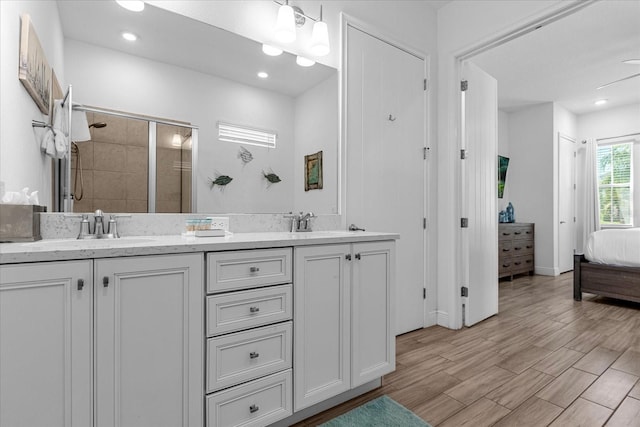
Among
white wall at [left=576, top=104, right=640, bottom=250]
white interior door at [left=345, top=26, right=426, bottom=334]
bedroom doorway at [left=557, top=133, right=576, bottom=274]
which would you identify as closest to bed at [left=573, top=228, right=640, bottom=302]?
bedroom doorway at [left=557, top=133, right=576, bottom=274]

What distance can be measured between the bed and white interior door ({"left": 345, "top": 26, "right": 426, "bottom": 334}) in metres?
2.32

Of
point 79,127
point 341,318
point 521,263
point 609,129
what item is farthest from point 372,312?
point 609,129

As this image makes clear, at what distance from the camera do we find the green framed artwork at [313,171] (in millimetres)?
2189

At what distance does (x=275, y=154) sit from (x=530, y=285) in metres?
4.37

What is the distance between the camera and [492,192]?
10.5 feet

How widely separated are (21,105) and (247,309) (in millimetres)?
1177

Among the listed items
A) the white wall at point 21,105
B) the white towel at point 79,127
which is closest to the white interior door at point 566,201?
the white towel at point 79,127

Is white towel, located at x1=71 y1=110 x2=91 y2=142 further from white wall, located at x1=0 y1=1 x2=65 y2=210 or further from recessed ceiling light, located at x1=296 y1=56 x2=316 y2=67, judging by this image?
recessed ceiling light, located at x1=296 y1=56 x2=316 y2=67

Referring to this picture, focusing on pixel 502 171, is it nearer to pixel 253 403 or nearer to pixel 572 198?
pixel 572 198

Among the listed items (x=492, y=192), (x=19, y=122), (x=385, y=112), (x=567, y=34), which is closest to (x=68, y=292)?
(x=19, y=122)

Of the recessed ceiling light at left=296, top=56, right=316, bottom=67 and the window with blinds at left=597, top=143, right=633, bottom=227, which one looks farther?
the window with blinds at left=597, top=143, right=633, bottom=227

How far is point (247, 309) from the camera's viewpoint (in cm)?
136

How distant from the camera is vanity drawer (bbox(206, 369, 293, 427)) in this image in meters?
1.28

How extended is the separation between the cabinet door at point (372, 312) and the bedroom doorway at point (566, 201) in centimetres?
502
